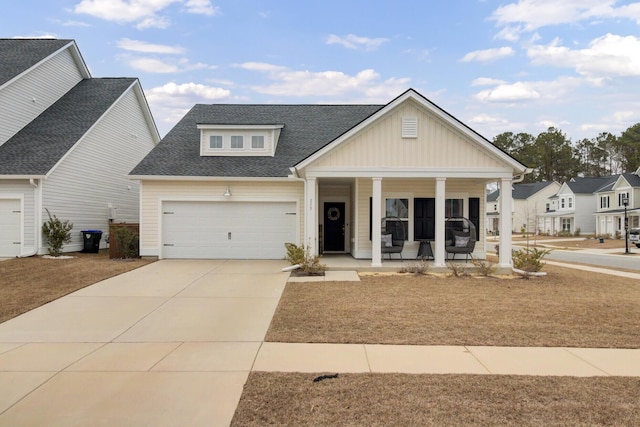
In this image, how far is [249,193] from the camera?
52.7ft

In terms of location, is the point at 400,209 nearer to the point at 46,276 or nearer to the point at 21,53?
the point at 46,276

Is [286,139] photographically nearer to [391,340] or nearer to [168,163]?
[168,163]

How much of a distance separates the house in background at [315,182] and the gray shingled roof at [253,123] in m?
0.07

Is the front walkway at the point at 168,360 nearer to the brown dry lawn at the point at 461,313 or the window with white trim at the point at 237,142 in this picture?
the brown dry lawn at the point at 461,313

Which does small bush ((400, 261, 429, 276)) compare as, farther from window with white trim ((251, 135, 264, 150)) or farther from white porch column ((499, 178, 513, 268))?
window with white trim ((251, 135, 264, 150))

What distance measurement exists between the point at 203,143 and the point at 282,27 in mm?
5385

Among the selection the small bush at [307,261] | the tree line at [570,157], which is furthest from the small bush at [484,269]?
the tree line at [570,157]

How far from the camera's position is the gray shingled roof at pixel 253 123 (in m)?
16.1

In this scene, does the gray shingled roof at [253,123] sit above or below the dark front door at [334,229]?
above

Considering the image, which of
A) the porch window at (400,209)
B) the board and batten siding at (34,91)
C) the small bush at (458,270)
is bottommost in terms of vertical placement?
the small bush at (458,270)

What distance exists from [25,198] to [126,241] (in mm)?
3780

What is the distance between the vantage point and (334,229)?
1766 cm

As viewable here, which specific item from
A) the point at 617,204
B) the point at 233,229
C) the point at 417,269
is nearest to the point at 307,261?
the point at 417,269

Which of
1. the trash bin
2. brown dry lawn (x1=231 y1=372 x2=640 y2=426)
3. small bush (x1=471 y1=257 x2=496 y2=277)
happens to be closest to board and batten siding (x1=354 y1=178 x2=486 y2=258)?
small bush (x1=471 y1=257 x2=496 y2=277)
